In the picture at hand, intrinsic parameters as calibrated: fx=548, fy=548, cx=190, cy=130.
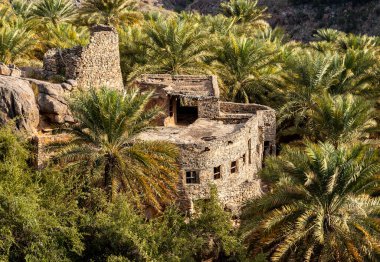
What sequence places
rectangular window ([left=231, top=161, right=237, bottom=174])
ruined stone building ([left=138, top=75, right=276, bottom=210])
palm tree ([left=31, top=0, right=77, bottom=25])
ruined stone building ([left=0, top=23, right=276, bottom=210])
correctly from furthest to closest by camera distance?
1. palm tree ([left=31, top=0, right=77, bottom=25])
2. rectangular window ([left=231, top=161, right=237, bottom=174])
3. ruined stone building ([left=138, top=75, right=276, bottom=210])
4. ruined stone building ([left=0, top=23, right=276, bottom=210])

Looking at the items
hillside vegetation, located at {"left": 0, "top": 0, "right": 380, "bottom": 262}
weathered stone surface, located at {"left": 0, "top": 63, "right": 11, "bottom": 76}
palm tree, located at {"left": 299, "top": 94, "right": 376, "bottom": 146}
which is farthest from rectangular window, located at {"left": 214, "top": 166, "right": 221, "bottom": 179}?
weathered stone surface, located at {"left": 0, "top": 63, "right": 11, "bottom": 76}

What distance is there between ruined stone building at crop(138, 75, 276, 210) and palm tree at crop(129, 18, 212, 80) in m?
2.63

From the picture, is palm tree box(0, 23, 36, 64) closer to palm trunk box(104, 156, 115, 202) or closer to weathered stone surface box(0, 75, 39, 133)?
weathered stone surface box(0, 75, 39, 133)

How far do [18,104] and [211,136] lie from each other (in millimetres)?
10203

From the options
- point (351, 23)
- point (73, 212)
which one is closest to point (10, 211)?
point (73, 212)

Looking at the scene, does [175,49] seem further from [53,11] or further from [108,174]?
[108,174]

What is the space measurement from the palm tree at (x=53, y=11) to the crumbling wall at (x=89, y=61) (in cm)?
1767

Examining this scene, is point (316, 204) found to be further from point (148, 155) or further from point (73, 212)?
point (73, 212)

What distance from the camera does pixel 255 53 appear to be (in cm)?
4031

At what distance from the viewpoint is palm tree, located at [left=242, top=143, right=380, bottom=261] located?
70.0ft

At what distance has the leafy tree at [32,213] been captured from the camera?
827 inches

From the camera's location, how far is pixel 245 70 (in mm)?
40562

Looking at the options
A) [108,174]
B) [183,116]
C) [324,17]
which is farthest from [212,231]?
[324,17]

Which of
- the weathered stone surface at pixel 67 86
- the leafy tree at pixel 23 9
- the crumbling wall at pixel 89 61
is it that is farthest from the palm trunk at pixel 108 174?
the leafy tree at pixel 23 9
